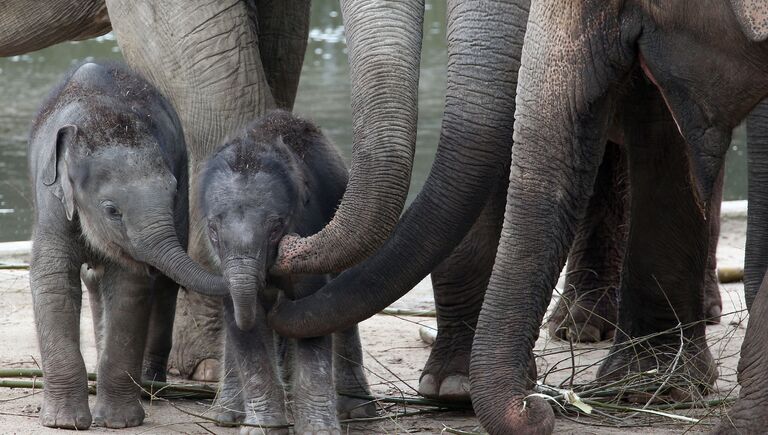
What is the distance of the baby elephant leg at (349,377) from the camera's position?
4.77 metres

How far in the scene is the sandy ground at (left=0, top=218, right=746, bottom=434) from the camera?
4.66 metres

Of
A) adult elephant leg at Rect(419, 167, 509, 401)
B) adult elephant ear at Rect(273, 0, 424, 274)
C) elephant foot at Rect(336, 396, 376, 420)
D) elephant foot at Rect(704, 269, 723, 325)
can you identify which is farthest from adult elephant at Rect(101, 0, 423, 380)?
elephant foot at Rect(704, 269, 723, 325)

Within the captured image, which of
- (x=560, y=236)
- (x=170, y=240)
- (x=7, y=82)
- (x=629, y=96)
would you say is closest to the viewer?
(x=560, y=236)

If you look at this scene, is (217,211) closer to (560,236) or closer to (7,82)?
(560,236)

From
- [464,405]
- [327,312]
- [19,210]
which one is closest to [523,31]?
[327,312]

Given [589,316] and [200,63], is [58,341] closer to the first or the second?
[200,63]

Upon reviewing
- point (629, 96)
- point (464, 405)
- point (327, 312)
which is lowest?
point (464, 405)

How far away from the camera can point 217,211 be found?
4.22 meters

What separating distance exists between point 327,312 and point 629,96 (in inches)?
49.1

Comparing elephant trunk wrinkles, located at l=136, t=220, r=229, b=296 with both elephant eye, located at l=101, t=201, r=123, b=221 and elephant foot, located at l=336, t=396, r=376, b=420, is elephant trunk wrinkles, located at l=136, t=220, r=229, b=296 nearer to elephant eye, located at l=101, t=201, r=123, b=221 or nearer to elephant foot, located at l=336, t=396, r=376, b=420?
elephant eye, located at l=101, t=201, r=123, b=221

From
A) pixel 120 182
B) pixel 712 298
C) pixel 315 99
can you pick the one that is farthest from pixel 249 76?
pixel 315 99

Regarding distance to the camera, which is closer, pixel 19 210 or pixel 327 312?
pixel 327 312

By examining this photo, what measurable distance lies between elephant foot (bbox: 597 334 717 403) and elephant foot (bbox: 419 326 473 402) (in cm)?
45

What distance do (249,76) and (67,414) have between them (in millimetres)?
1247
